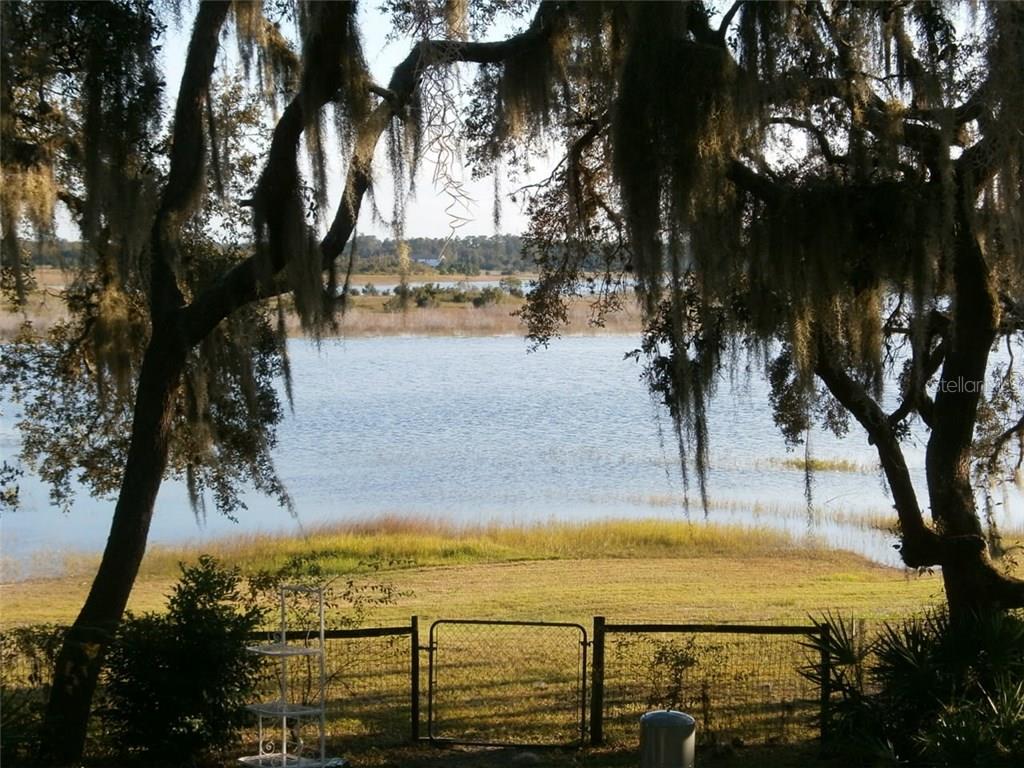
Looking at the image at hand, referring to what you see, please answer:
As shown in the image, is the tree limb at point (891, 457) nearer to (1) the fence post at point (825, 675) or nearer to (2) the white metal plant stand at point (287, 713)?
(1) the fence post at point (825, 675)

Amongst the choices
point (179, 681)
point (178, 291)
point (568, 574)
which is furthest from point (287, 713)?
point (568, 574)

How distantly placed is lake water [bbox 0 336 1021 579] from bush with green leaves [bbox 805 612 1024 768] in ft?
23.5

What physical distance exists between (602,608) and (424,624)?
2.12m

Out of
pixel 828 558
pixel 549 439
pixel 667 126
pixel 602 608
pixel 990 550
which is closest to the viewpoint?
pixel 667 126

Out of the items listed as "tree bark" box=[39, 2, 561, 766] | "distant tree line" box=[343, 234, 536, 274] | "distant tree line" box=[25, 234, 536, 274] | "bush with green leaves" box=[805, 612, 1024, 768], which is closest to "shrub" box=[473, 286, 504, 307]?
"distant tree line" box=[343, 234, 536, 274]

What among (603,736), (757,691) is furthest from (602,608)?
(603,736)

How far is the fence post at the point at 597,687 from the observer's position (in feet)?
24.3

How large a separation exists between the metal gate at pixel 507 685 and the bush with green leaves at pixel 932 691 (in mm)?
1647

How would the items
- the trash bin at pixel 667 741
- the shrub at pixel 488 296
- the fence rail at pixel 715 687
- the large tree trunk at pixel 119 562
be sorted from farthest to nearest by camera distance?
the shrub at pixel 488 296 < the fence rail at pixel 715 687 < the large tree trunk at pixel 119 562 < the trash bin at pixel 667 741

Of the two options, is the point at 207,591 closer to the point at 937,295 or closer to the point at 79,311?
the point at 79,311

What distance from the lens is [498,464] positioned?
2514 centimetres

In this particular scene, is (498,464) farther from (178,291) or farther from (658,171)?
(658,171)

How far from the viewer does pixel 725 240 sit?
253 inches

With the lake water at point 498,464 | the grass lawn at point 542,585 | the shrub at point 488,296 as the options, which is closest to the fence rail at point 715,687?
the grass lawn at point 542,585
